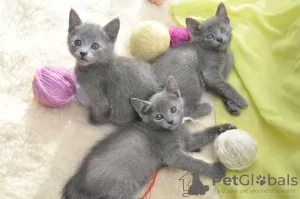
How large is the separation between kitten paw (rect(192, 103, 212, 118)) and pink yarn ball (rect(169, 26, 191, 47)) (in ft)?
1.47

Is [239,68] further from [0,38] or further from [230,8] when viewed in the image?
[0,38]

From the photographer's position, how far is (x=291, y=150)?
1799 mm

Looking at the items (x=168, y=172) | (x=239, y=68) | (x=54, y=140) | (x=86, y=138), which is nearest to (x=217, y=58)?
(x=239, y=68)

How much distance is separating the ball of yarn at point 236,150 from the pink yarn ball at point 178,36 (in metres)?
0.76

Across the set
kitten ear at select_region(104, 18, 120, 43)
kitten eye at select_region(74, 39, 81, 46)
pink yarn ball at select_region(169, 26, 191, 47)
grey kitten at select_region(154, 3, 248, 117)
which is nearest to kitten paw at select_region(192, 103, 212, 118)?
grey kitten at select_region(154, 3, 248, 117)

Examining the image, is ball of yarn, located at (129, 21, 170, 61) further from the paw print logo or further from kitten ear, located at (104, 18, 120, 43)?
the paw print logo

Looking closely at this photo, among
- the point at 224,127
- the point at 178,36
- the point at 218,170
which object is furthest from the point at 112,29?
the point at 218,170

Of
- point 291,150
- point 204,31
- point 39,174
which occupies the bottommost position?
point 39,174

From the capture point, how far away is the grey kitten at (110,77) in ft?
6.18

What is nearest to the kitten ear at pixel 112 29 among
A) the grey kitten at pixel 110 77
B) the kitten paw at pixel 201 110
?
the grey kitten at pixel 110 77

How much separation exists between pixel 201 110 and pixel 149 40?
1.62 ft

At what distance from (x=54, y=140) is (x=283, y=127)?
1.18 meters

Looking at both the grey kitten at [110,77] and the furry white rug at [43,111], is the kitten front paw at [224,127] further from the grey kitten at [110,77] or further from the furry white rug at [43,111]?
the grey kitten at [110,77]

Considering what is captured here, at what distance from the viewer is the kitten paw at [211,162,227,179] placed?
1.77 m
